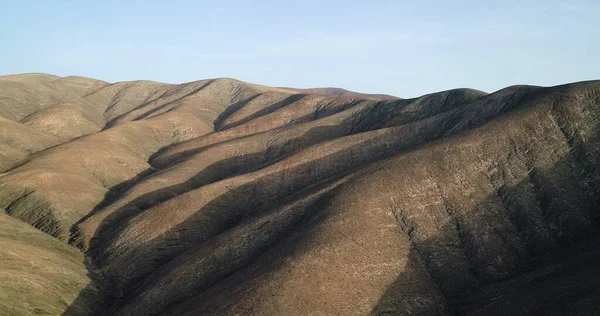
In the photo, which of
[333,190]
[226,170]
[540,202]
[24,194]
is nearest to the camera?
[540,202]

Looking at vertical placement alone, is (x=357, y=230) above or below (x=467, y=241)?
above

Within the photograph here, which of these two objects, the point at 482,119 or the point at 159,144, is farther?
the point at 159,144

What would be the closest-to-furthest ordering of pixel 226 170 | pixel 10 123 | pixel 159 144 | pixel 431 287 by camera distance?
pixel 431 287 → pixel 226 170 → pixel 10 123 → pixel 159 144

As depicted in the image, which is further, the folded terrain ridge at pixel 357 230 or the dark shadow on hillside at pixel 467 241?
the dark shadow on hillside at pixel 467 241

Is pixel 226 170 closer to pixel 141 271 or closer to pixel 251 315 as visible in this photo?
pixel 141 271

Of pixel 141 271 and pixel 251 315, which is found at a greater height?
pixel 251 315

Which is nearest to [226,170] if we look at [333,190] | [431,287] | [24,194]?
[24,194]

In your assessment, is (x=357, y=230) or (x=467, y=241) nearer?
(x=357, y=230)

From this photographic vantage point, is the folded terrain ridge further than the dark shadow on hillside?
No
